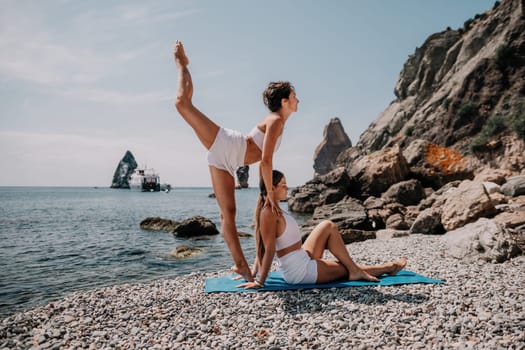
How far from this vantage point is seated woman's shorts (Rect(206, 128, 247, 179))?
4934mm

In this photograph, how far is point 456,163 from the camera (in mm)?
20516

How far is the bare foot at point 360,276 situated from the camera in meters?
5.20

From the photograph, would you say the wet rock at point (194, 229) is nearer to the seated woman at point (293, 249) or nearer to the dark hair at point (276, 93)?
the seated woman at point (293, 249)

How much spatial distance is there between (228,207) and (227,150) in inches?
34.9

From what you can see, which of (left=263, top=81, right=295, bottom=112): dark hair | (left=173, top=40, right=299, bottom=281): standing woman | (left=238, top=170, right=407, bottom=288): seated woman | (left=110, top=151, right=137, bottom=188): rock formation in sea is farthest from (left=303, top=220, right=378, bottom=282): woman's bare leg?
(left=110, top=151, right=137, bottom=188): rock formation in sea

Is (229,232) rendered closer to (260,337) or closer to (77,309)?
(260,337)

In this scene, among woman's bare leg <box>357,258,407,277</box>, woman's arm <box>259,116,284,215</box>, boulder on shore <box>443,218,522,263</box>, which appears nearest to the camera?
woman's arm <box>259,116,284,215</box>

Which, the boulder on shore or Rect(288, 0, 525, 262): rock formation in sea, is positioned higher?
Rect(288, 0, 525, 262): rock formation in sea

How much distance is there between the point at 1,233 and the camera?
64.1ft

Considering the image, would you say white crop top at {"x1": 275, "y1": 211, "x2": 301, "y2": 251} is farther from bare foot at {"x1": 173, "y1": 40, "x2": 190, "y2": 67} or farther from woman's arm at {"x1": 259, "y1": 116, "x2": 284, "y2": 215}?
bare foot at {"x1": 173, "y1": 40, "x2": 190, "y2": 67}

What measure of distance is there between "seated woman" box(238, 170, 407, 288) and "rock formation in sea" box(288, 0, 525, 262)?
279 centimetres

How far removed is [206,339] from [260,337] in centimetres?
55

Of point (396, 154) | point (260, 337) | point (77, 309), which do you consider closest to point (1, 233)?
point (77, 309)

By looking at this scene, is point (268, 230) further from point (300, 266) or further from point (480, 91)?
point (480, 91)
